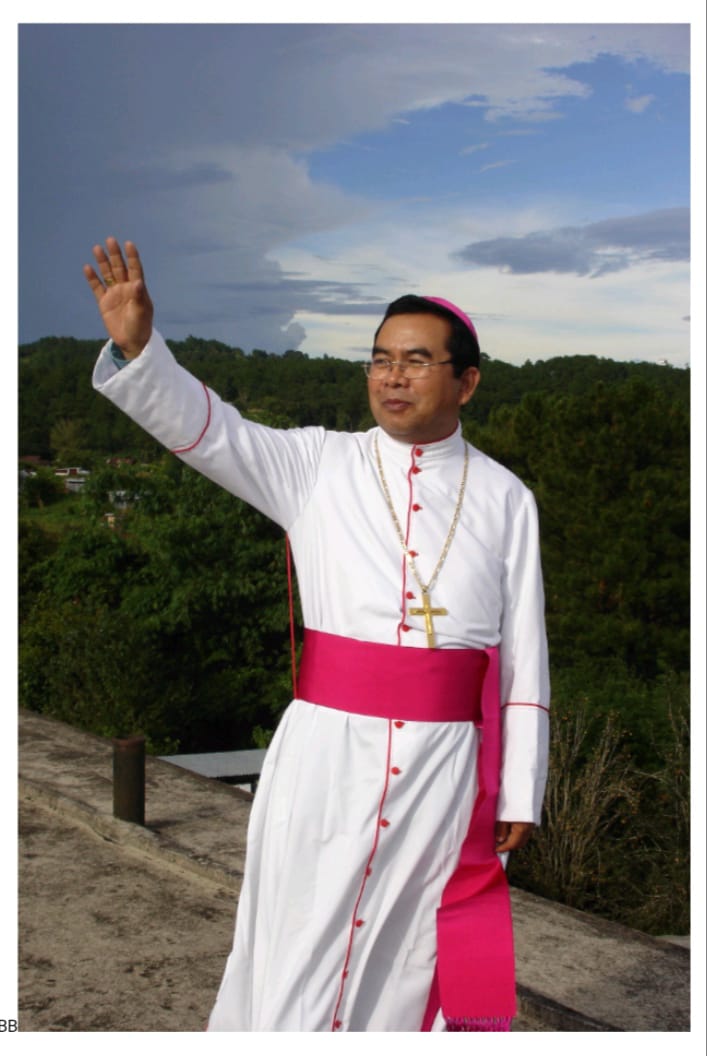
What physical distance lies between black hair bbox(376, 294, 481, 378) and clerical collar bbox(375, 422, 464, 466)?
0.20 m

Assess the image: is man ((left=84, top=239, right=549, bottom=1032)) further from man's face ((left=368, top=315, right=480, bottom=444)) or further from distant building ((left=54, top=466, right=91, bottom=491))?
distant building ((left=54, top=466, right=91, bottom=491))

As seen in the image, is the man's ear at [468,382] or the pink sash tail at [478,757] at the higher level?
the man's ear at [468,382]

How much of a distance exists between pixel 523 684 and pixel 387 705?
0.37 m

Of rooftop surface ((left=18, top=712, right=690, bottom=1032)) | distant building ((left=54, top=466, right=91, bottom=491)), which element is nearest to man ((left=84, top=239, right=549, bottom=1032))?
rooftop surface ((left=18, top=712, right=690, bottom=1032))

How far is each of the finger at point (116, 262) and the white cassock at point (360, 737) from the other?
0.52 feet

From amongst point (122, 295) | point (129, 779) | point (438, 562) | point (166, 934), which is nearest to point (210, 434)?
point (122, 295)

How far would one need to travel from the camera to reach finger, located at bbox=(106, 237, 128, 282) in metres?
2.68

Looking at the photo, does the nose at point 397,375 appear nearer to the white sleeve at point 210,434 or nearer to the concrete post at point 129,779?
the white sleeve at point 210,434

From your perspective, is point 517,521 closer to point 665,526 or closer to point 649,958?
point 649,958

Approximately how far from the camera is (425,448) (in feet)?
10.1

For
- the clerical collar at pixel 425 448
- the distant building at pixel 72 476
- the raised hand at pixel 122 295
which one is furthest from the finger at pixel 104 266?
the distant building at pixel 72 476

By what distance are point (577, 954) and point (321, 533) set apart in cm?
280

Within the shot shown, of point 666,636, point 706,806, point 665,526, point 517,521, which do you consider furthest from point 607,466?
point 517,521

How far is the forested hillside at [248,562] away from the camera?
11.4 meters
